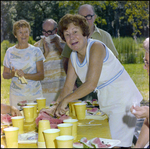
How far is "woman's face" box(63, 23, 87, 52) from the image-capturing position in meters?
2.59

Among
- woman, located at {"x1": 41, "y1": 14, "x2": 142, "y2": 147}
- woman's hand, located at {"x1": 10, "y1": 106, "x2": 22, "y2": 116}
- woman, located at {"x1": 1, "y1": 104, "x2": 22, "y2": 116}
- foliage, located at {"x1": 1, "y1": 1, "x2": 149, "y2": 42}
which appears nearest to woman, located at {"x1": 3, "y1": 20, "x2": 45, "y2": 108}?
woman, located at {"x1": 1, "y1": 104, "x2": 22, "y2": 116}

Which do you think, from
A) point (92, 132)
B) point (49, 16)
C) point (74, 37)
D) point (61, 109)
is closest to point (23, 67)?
point (74, 37)

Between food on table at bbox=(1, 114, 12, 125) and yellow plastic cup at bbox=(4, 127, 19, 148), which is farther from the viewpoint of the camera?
food on table at bbox=(1, 114, 12, 125)

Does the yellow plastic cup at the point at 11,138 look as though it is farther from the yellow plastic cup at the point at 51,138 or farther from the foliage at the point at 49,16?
the foliage at the point at 49,16

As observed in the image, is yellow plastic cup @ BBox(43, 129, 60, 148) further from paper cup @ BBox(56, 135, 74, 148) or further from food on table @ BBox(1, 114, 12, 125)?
food on table @ BBox(1, 114, 12, 125)

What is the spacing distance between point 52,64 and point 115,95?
2150mm

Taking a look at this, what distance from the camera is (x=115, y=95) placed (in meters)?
2.62

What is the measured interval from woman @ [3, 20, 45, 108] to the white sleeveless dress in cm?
129

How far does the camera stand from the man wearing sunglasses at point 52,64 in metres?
4.60

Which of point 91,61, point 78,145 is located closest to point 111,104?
point 91,61

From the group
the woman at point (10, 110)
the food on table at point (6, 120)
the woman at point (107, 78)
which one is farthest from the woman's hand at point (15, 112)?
the woman at point (107, 78)

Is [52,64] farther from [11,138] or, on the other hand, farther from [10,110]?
[11,138]

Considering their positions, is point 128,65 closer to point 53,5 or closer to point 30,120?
point 53,5

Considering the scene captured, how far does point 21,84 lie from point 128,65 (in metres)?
7.63
